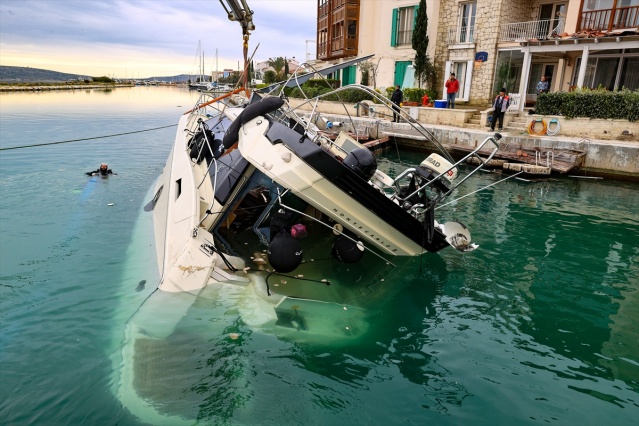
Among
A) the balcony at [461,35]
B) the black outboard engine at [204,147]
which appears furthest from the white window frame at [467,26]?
the black outboard engine at [204,147]

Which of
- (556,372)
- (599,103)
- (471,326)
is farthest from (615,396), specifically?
(599,103)

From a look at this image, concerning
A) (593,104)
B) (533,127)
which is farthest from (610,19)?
(533,127)

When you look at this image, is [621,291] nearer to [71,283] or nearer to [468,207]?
[468,207]

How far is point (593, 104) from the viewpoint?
46.7ft

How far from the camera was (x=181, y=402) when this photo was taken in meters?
3.77

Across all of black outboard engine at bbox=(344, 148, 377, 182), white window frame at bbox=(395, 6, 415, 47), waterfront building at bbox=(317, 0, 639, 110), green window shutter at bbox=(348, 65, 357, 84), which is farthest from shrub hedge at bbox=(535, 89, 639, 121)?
green window shutter at bbox=(348, 65, 357, 84)

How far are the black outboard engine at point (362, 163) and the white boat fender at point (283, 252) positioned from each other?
3.98 feet

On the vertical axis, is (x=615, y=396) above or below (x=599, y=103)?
below

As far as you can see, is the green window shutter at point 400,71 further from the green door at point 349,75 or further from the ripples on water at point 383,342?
the ripples on water at point 383,342

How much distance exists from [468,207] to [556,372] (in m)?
6.17

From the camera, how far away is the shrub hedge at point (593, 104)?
44.5 feet

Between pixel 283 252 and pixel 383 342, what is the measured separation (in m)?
1.64

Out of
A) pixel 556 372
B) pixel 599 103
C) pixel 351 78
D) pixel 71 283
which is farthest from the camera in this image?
pixel 351 78

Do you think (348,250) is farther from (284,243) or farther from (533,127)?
(533,127)
